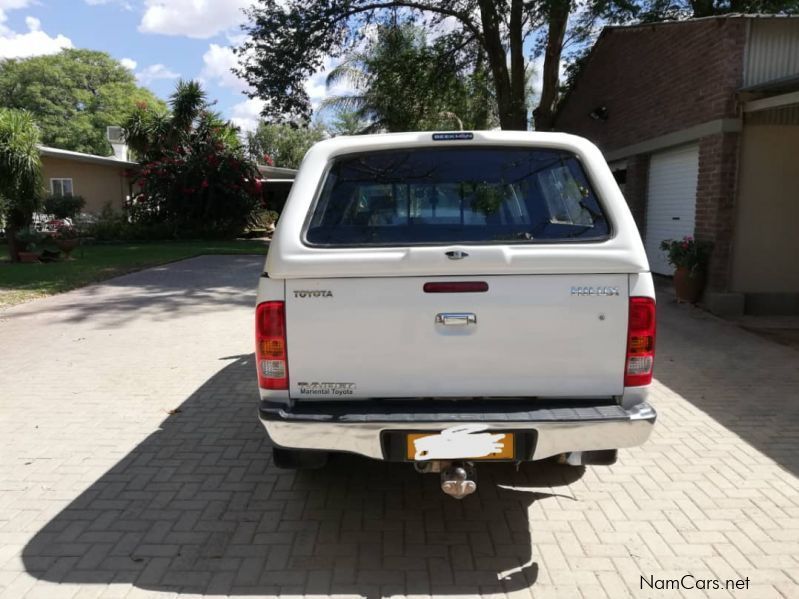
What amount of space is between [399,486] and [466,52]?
1676 centimetres

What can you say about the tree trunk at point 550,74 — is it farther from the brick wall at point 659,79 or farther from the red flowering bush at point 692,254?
→ the red flowering bush at point 692,254

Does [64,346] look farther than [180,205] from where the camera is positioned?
No

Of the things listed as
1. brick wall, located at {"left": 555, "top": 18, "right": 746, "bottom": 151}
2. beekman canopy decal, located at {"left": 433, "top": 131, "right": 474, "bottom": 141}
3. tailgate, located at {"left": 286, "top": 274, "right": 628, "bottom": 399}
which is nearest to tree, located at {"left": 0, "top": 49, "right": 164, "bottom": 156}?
brick wall, located at {"left": 555, "top": 18, "right": 746, "bottom": 151}

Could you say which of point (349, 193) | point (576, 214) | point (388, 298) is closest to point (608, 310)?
point (576, 214)

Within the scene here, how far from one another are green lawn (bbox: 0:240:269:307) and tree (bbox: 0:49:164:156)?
3129 cm

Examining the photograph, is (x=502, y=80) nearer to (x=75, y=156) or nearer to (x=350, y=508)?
(x=75, y=156)

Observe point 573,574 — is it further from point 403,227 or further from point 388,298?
point 403,227

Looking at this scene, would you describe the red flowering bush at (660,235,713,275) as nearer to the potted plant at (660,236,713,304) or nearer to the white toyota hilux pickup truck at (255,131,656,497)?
the potted plant at (660,236,713,304)

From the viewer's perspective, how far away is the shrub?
2119cm

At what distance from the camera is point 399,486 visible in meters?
3.82

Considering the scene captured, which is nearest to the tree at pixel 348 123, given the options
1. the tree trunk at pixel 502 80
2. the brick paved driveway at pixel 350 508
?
the tree trunk at pixel 502 80

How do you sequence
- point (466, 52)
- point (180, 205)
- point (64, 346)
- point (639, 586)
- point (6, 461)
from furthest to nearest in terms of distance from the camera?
point (180, 205), point (466, 52), point (64, 346), point (6, 461), point (639, 586)

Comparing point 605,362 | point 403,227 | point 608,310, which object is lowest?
point 605,362

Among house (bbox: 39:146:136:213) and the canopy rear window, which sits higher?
house (bbox: 39:146:136:213)
